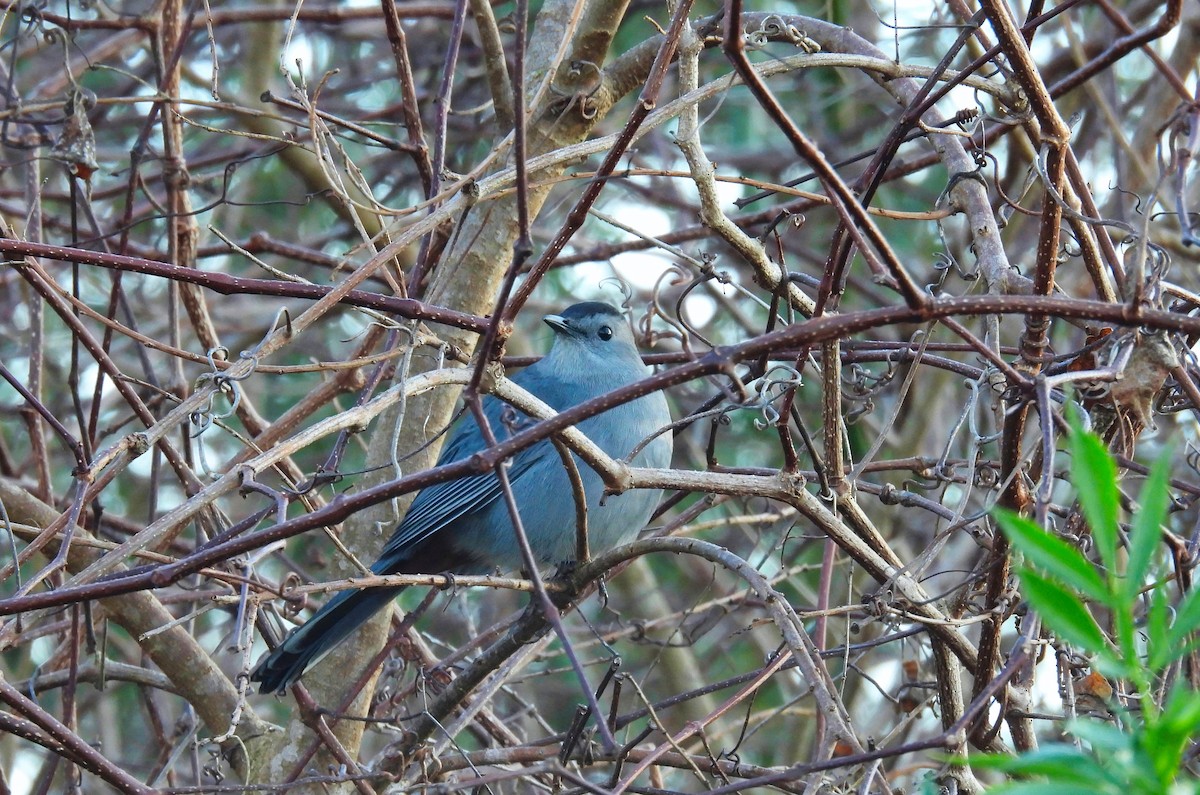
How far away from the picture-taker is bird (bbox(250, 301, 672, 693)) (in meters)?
4.18

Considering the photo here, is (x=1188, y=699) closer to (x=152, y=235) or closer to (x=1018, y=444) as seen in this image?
(x=1018, y=444)

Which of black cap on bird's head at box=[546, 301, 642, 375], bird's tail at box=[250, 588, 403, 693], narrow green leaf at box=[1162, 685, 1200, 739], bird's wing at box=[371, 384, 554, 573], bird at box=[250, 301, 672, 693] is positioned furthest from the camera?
black cap on bird's head at box=[546, 301, 642, 375]

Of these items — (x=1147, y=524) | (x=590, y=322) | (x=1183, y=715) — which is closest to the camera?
(x=1183, y=715)

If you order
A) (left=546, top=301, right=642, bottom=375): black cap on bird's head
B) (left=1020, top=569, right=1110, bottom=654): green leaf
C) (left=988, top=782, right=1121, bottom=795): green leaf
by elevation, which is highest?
(left=546, top=301, right=642, bottom=375): black cap on bird's head

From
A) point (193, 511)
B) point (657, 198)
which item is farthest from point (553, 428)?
point (657, 198)

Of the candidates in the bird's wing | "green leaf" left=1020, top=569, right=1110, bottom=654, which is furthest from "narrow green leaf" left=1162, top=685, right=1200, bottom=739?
the bird's wing

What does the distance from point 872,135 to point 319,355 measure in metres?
3.92

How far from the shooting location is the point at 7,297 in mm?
7199

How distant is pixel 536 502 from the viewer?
4969mm

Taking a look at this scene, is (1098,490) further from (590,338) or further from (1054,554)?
(590,338)

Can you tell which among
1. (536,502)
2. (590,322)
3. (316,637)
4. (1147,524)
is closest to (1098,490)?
(1147,524)

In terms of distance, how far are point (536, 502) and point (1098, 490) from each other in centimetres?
382

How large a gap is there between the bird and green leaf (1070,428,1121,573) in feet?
10.0

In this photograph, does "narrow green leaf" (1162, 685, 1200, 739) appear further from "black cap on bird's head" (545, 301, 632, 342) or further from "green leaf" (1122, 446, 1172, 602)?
"black cap on bird's head" (545, 301, 632, 342)
